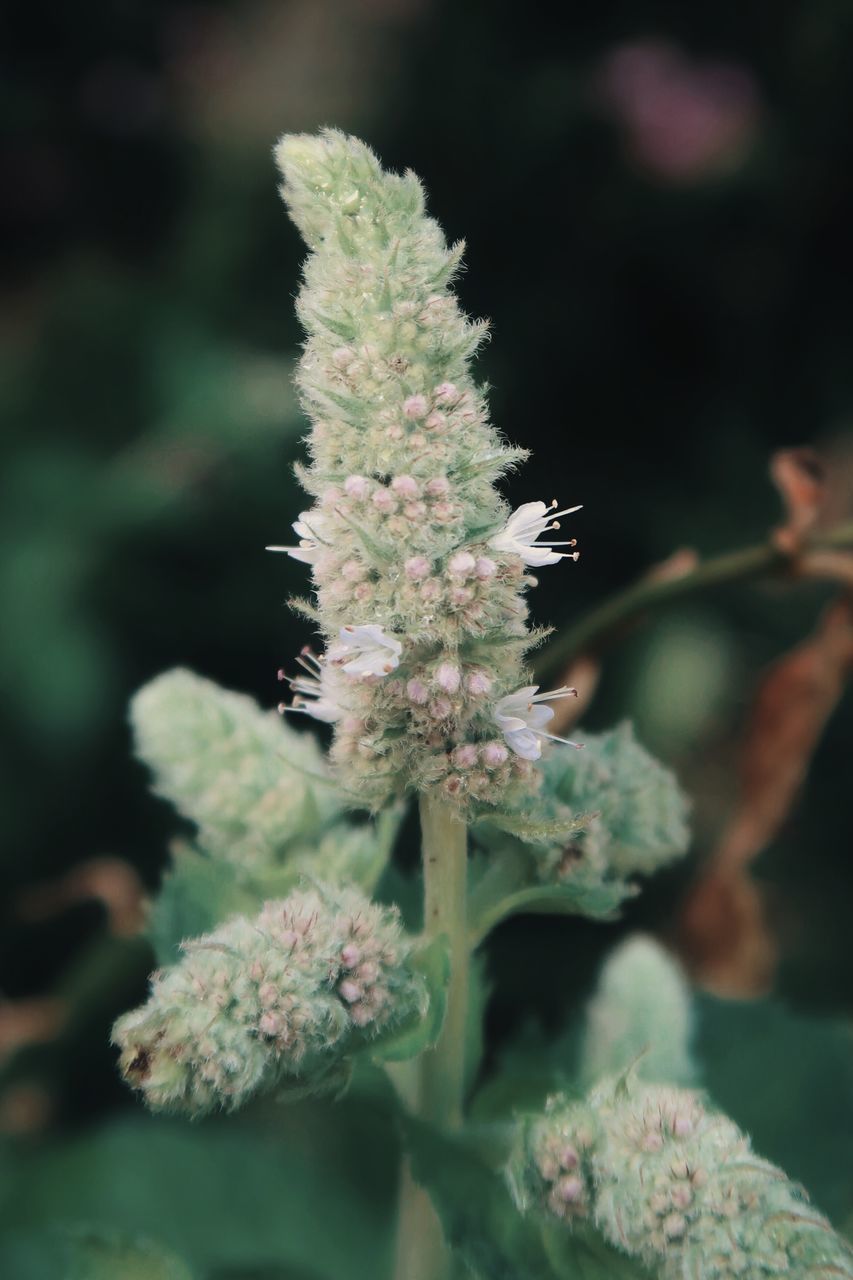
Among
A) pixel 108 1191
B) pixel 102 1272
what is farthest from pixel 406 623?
pixel 108 1191

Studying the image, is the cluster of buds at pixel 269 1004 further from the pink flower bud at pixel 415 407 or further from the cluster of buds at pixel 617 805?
the pink flower bud at pixel 415 407

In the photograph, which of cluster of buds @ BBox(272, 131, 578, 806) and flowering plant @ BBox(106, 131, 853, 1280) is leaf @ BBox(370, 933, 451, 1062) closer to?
flowering plant @ BBox(106, 131, 853, 1280)

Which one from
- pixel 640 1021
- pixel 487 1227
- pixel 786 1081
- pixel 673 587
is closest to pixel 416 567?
pixel 487 1227

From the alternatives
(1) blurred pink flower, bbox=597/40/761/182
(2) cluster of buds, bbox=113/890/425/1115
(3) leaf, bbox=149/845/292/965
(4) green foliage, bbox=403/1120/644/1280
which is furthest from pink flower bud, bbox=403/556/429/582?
(1) blurred pink flower, bbox=597/40/761/182

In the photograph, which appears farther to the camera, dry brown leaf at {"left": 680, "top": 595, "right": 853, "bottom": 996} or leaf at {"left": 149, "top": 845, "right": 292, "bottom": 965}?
dry brown leaf at {"left": 680, "top": 595, "right": 853, "bottom": 996}

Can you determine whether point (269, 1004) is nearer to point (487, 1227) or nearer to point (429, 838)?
point (429, 838)

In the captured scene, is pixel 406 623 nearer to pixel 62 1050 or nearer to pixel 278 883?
pixel 278 883
